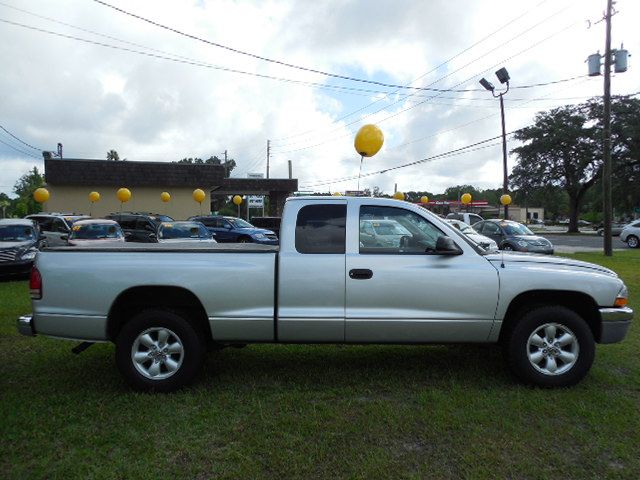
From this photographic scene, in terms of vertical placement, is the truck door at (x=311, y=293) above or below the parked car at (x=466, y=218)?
below

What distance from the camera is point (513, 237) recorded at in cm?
1825

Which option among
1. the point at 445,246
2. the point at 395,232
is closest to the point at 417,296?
the point at 445,246

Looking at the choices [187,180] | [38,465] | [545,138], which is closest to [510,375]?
[38,465]

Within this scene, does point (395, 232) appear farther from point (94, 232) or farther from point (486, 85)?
point (486, 85)

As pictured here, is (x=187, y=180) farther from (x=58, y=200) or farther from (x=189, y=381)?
(x=189, y=381)

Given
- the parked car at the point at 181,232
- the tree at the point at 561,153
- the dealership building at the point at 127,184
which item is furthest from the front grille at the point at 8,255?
the tree at the point at 561,153

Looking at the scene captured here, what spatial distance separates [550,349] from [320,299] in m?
2.14

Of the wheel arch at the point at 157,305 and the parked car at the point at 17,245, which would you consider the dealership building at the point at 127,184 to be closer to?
the parked car at the point at 17,245

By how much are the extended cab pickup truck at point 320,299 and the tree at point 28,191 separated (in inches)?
2166

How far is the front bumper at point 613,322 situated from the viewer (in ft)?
14.7

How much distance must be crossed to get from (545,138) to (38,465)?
50579mm

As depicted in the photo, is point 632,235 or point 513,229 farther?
point 632,235

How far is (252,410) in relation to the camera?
4074mm

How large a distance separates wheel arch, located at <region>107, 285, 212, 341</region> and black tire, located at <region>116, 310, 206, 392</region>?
167mm
